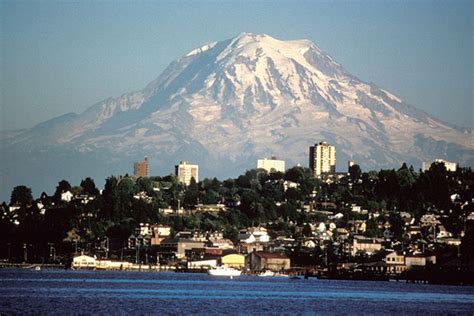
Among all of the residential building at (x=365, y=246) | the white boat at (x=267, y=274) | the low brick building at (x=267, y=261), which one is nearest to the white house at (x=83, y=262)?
the low brick building at (x=267, y=261)

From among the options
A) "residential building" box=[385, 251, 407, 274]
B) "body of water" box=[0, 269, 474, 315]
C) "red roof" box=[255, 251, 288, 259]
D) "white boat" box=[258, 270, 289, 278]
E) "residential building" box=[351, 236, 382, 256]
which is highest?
"residential building" box=[351, 236, 382, 256]

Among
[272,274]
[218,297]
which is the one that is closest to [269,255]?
[272,274]

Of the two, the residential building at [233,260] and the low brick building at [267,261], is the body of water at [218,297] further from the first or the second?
the residential building at [233,260]

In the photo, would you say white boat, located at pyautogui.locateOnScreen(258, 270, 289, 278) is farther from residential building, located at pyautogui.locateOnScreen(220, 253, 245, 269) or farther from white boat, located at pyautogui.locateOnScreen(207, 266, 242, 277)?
residential building, located at pyautogui.locateOnScreen(220, 253, 245, 269)

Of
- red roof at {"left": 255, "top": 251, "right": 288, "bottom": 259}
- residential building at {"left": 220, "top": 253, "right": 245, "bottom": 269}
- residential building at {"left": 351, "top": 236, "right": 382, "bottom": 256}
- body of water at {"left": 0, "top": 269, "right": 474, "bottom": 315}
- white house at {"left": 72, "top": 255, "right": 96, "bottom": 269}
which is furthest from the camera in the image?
residential building at {"left": 351, "top": 236, "right": 382, "bottom": 256}

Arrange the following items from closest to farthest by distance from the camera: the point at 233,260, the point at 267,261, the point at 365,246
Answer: the point at 267,261, the point at 233,260, the point at 365,246

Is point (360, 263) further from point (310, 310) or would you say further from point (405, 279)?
point (310, 310)

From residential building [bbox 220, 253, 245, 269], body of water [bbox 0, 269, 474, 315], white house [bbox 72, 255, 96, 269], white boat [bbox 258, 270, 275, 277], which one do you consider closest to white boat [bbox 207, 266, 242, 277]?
white boat [bbox 258, 270, 275, 277]

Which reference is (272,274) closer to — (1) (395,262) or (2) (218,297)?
(1) (395,262)

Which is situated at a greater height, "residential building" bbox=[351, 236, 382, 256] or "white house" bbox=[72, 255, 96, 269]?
"residential building" bbox=[351, 236, 382, 256]
